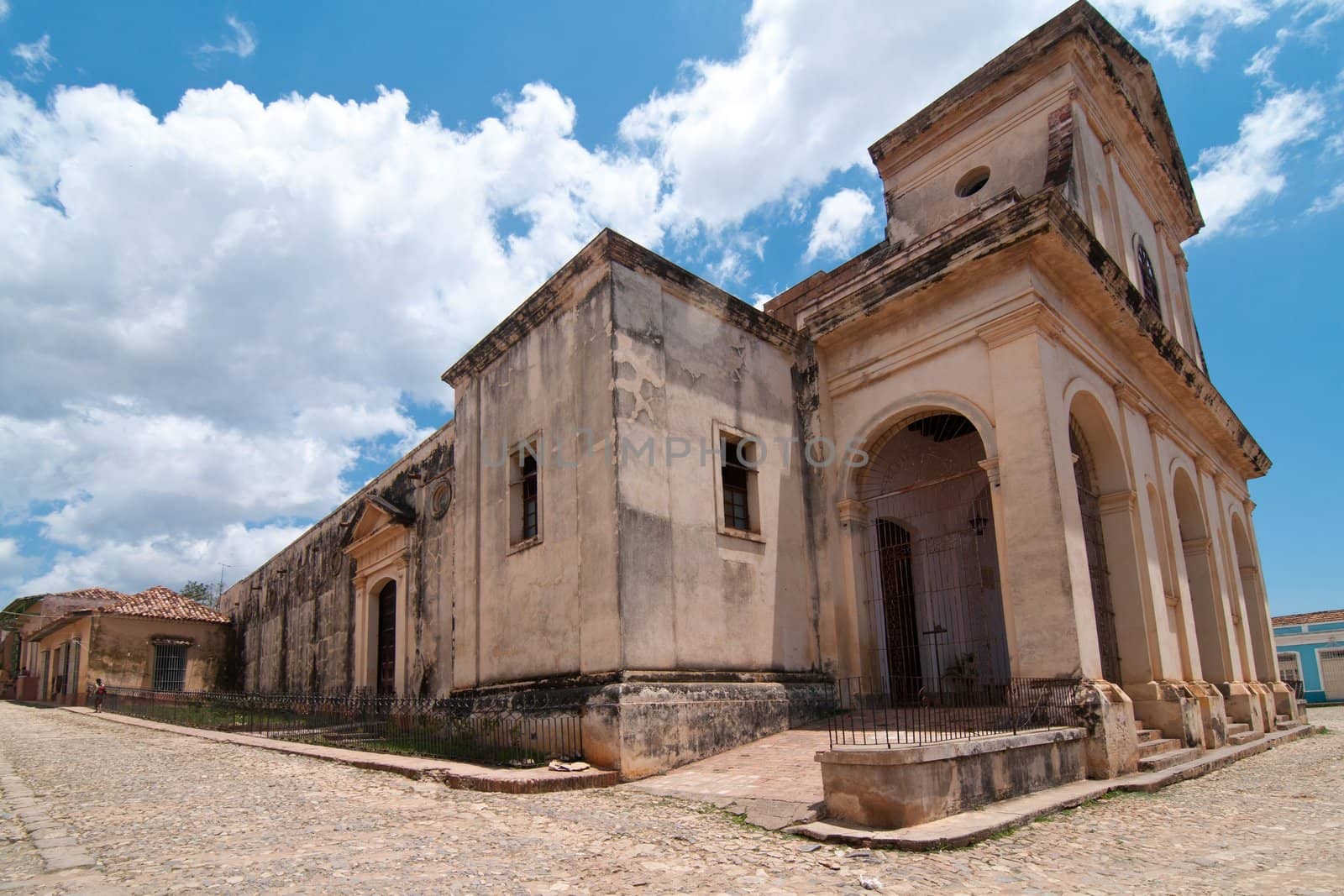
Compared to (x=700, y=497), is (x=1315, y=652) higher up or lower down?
lower down

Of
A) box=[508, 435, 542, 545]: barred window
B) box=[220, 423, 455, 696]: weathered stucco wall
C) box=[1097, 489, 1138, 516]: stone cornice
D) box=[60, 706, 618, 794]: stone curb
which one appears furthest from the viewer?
box=[220, 423, 455, 696]: weathered stucco wall

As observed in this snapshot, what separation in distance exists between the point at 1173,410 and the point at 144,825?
560 inches

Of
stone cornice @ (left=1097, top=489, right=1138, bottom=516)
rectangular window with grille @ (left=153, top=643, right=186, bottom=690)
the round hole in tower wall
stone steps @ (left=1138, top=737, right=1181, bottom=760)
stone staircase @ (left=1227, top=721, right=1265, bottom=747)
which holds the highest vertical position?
the round hole in tower wall

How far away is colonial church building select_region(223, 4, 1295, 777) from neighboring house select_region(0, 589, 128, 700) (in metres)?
20.8

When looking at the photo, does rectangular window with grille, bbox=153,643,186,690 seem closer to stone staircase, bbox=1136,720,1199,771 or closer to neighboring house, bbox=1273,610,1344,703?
stone staircase, bbox=1136,720,1199,771

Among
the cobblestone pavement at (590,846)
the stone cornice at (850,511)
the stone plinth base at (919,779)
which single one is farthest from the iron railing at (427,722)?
the stone cornice at (850,511)

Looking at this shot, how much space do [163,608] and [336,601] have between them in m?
12.2

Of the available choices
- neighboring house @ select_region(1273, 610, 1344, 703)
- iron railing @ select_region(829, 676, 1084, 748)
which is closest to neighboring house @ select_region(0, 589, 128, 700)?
iron railing @ select_region(829, 676, 1084, 748)

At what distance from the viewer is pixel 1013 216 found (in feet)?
29.6

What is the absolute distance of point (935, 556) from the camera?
12594 millimetres

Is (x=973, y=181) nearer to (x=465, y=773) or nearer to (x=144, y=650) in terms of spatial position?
(x=465, y=773)

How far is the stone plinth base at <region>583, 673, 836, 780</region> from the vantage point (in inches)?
314

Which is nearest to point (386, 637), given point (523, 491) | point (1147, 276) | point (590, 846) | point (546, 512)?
point (523, 491)

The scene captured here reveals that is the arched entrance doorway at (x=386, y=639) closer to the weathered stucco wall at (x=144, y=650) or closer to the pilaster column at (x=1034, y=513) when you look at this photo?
the pilaster column at (x=1034, y=513)
